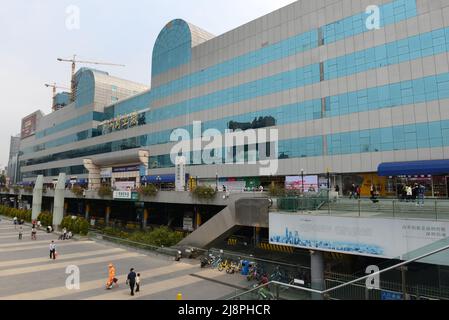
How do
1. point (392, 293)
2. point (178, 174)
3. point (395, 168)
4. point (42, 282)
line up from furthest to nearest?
point (178, 174), point (395, 168), point (42, 282), point (392, 293)

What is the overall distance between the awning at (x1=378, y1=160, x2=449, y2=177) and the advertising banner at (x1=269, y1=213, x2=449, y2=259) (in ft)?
44.7

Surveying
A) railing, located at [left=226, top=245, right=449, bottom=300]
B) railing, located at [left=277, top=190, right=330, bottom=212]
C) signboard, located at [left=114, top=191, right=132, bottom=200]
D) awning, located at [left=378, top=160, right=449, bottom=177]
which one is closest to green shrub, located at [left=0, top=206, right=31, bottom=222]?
signboard, located at [left=114, top=191, right=132, bottom=200]

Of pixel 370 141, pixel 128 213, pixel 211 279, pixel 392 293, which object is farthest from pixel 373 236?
pixel 128 213

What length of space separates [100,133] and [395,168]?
59150 millimetres

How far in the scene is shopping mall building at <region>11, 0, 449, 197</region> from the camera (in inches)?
1075

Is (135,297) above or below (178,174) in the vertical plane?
below

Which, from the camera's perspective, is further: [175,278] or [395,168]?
[395,168]

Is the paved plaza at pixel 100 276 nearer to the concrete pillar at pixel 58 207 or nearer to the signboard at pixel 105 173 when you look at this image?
the concrete pillar at pixel 58 207

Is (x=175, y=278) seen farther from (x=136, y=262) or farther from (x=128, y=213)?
(x=128, y=213)

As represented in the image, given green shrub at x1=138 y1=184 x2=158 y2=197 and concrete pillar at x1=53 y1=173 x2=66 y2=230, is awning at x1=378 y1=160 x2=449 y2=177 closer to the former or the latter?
green shrub at x1=138 y1=184 x2=158 y2=197

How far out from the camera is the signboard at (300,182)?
109ft

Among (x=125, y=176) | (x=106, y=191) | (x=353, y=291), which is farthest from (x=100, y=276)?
(x=125, y=176)

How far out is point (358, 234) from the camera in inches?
620
